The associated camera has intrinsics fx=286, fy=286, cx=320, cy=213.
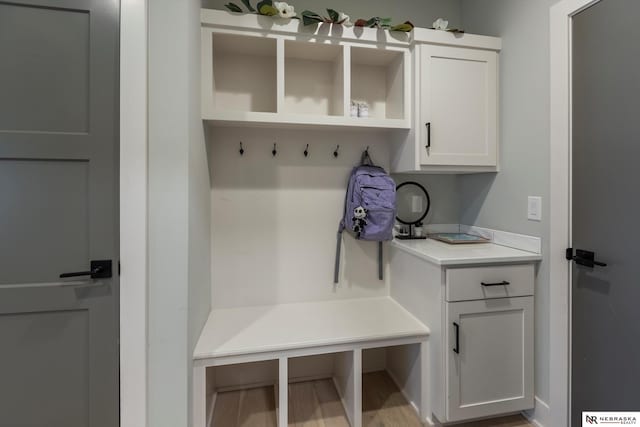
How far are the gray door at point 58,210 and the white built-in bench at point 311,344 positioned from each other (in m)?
0.44

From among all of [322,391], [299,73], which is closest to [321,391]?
[322,391]

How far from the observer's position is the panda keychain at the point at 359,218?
1765 millimetres

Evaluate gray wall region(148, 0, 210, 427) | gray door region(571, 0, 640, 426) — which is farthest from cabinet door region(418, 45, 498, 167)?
gray wall region(148, 0, 210, 427)

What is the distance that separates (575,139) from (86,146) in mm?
2198

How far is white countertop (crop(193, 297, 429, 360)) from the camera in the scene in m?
1.41

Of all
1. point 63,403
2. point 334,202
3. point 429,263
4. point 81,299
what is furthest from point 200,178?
point 429,263

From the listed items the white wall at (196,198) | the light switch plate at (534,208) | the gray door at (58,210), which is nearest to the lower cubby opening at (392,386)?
the light switch plate at (534,208)

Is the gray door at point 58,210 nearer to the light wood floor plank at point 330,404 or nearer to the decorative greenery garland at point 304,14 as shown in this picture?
the decorative greenery garland at point 304,14

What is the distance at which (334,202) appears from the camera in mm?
1942

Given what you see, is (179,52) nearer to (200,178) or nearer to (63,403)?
(200,178)

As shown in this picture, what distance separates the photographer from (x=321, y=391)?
186cm

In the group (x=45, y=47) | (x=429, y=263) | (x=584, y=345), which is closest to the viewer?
(x=45, y=47)

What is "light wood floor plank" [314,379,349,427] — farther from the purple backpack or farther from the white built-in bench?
the purple backpack

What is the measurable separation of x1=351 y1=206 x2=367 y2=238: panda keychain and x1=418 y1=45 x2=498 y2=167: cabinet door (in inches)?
17.7
